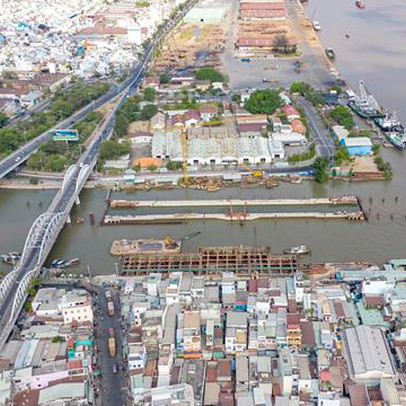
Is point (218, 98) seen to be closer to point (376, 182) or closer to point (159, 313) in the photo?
point (376, 182)

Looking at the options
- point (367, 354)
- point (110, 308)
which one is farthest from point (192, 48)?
point (367, 354)

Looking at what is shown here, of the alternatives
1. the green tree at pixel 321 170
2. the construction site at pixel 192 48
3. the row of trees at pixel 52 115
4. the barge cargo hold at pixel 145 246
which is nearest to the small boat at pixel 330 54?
the construction site at pixel 192 48

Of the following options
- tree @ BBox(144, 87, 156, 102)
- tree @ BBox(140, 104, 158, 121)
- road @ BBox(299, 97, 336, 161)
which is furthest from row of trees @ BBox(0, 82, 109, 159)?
road @ BBox(299, 97, 336, 161)

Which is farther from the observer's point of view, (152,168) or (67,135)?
(67,135)

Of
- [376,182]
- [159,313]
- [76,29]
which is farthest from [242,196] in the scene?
[76,29]

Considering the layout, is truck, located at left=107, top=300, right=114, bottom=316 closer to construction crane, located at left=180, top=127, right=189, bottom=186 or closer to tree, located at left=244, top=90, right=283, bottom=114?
construction crane, located at left=180, top=127, right=189, bottom=186

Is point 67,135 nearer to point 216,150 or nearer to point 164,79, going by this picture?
point 216,150
